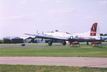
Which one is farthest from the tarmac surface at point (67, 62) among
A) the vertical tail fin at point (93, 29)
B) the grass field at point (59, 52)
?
the vertical tail fin at point (93, 29)

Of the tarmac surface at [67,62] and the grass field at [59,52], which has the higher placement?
the tarmac surface at [67,62]

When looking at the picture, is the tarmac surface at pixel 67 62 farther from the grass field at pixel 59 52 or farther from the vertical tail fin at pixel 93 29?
the vertical tail fin at pixel 93 29

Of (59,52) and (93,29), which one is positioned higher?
(93,29)

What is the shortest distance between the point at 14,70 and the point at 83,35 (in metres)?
77.7

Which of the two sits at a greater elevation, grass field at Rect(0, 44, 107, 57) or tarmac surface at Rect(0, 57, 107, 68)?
tarmac surface at Rect(0, 57, 107, 68)

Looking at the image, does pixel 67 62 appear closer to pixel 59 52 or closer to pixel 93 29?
pixel 59 52

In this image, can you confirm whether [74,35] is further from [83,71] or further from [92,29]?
[83,71]

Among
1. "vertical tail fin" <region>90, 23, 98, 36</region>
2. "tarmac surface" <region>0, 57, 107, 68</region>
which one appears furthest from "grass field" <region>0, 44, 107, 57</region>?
"vertical tail fin" <region>90, 23, 98, 36</region>

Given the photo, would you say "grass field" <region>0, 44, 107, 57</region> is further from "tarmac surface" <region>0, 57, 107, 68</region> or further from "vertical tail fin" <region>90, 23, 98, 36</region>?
"vertical tail fin" <region>90, 23, 98, 36</region>

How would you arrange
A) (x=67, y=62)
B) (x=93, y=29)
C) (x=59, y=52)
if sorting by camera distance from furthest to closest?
1. (x=93, y=29)
2. (x=59, y=52)
3. (x=67, y=62)

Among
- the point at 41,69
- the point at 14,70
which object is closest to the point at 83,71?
the point at 41,69

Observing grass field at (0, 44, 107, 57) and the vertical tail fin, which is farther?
the vertical tail fin

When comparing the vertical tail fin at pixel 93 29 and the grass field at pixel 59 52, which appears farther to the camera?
the vertical tail fin at pixel 93 29

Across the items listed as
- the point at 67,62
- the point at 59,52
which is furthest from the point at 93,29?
the point at 67,62
